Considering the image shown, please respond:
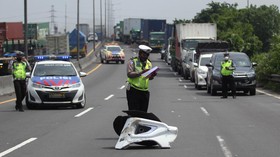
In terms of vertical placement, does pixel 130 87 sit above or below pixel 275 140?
above

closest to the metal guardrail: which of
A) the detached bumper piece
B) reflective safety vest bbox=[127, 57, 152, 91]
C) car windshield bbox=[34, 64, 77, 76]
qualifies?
car windshield bbox=[34, 64, 77, 76]

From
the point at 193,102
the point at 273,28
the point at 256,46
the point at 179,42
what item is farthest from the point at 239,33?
the point at 193,102

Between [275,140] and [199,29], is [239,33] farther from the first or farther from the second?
[275,140]

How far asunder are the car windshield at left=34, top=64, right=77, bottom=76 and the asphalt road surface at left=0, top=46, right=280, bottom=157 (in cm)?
117

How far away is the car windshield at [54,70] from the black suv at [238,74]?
8.16 metres

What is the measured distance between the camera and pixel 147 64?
12398 millimetres

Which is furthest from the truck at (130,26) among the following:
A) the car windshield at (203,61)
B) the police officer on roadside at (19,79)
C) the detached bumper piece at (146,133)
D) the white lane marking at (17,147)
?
the detached bumper piece at (146,133)

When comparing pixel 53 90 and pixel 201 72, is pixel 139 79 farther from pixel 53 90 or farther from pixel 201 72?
pixel 201 72

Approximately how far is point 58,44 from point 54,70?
173 ft

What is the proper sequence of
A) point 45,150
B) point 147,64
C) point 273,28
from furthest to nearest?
point 273,28 < point 147,64 < point 45,150

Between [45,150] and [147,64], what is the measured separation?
2.47m

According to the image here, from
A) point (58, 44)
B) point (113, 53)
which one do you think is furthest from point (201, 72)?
point (58, 44)

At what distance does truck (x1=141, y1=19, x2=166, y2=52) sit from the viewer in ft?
278

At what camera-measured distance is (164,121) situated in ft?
54.6
